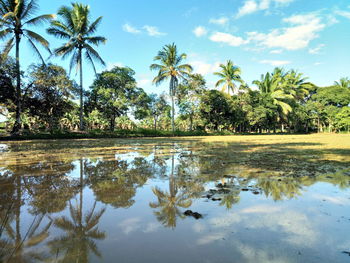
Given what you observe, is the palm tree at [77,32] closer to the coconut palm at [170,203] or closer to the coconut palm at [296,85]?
the coconut palm at [170,203]

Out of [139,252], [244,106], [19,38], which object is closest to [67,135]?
[19,38]

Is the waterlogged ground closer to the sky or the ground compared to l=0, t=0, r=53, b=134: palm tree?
closer to the ground

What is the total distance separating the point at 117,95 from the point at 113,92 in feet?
2.19

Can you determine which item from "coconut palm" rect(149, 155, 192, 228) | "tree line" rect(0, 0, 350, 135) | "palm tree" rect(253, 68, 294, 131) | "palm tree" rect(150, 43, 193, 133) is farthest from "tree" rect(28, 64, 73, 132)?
"palm tree" rect(253, 68, 294, 131)

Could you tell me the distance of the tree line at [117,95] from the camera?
60.5 ft

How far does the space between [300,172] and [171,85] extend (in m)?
24.6

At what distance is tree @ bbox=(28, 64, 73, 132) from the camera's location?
20625mm

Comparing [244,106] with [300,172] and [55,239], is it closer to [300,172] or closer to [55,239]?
[300,172]

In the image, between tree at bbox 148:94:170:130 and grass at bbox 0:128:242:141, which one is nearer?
grass at bbox 0:128:242:141

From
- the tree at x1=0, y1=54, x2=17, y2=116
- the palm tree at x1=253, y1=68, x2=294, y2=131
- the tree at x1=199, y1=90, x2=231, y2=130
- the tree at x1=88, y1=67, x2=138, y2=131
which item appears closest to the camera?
the tree at x1=0, y1=54, x2=17, y2=116

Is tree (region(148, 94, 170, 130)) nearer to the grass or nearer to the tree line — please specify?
the tree line

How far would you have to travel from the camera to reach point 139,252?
6.16ft

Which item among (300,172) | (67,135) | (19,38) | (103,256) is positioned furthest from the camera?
(67,135)

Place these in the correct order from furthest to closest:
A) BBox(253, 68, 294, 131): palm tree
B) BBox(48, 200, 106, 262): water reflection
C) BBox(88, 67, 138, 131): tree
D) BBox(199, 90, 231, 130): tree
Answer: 1. BBox(253, 68, 294, 131): palm tree
2. BBox(199, 90, 231, 130): tree
3. BBox(88, 67, 138, 131): tree
4. BBox(48, 200, 106, 262): water reflection
